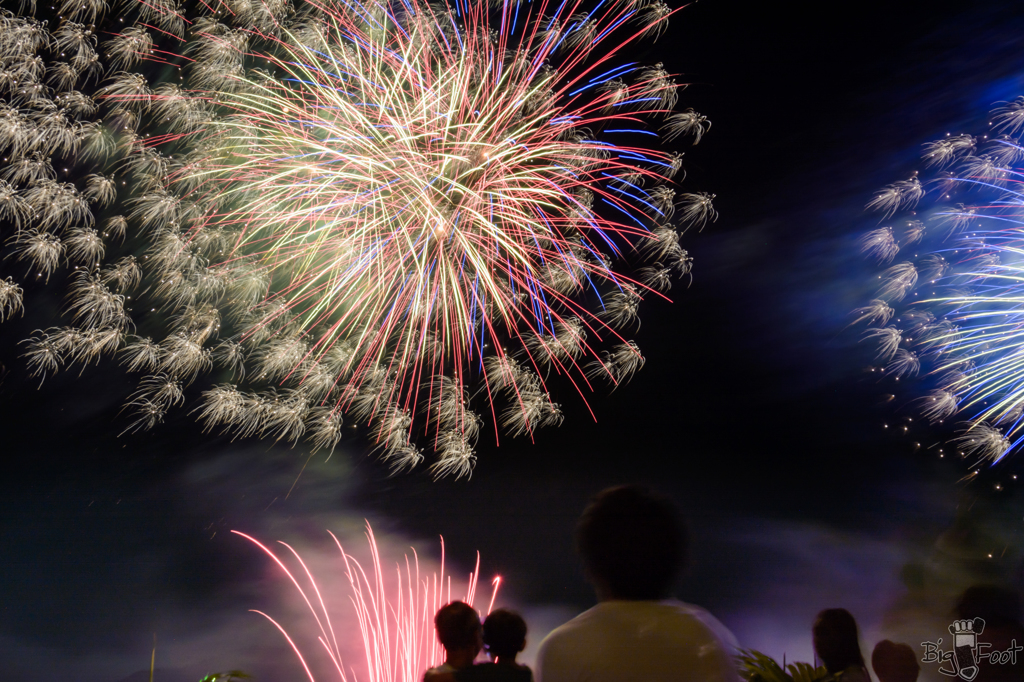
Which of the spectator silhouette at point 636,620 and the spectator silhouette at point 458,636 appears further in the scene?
the spectator silhouette at point 458,636

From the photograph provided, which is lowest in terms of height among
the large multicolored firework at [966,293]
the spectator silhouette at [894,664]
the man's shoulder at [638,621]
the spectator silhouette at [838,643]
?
the spectator silhouette at [894,664]

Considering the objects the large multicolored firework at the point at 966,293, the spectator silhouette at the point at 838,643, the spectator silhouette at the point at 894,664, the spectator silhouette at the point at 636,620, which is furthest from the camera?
the large multicolored firework at the point at 966,293

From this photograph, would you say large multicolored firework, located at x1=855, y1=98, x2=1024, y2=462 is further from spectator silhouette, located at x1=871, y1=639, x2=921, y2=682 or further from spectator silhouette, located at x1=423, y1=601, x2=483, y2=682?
spectator silhouette, located at x1=423, y1=601, x2=483, y2=682

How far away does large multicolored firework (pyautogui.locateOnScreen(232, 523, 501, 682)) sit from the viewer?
6652 millimetres

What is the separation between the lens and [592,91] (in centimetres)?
627

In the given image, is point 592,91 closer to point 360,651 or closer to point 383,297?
point 383,297

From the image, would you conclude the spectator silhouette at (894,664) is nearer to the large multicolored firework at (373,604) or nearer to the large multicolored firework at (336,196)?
the large multicolored firework at (336,196)

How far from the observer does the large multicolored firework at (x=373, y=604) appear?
6652mm

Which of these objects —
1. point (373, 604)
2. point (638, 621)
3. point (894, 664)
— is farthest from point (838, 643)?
point (373, 604)

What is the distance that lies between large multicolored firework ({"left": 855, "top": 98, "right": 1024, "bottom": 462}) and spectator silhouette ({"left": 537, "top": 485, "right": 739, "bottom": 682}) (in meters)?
6.70

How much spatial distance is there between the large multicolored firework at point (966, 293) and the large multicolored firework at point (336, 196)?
119 inches

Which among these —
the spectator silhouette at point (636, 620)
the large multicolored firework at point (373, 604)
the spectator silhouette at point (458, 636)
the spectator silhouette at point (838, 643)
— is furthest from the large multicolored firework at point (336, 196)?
the spectator silhouette at point (636, 620)

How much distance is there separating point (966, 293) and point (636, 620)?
292 inches

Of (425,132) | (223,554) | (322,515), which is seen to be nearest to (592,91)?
(425,132)
